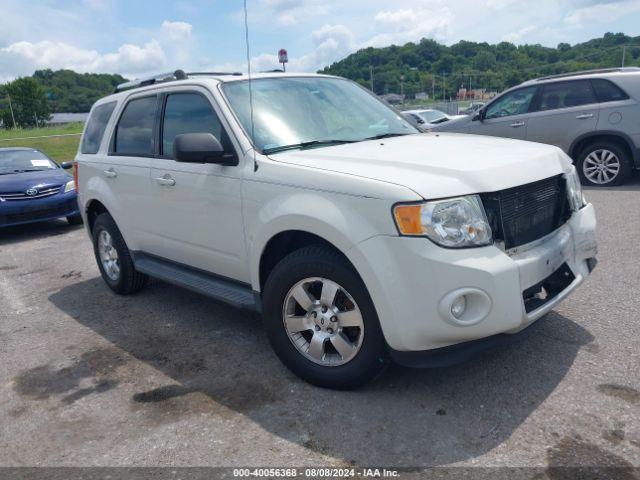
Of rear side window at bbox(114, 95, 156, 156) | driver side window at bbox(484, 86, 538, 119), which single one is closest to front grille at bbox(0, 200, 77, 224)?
rear side window at bbox(114, 95, 156, 156)

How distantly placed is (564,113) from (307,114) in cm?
663

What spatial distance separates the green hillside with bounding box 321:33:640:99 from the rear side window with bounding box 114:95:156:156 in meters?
33.0

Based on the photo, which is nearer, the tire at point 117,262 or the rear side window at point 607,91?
the tire at point 117,262

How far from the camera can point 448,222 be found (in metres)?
2.80

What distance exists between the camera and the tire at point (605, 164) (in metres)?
8.77

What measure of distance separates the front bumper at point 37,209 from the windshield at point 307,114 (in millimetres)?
5660

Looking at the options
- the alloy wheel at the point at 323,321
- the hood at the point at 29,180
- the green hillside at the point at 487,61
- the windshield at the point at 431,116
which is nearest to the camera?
the alloy wheel at the point at 323,321

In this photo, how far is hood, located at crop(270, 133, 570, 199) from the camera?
2.88 meters

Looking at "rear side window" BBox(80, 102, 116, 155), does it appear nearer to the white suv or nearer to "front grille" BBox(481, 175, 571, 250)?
the white suv

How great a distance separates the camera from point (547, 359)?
3.49 meters

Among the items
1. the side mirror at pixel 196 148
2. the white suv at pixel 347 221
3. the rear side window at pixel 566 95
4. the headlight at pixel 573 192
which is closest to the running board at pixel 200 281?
the white suv at pixel 347 221

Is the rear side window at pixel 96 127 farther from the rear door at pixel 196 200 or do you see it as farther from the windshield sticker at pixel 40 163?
the windshield sticker at pixel 40 163

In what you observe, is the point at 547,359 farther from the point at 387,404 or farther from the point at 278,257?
the point at 278,257

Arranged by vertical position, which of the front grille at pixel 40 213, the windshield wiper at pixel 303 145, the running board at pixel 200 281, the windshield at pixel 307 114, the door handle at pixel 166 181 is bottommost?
the front grille at pixel 40 213
